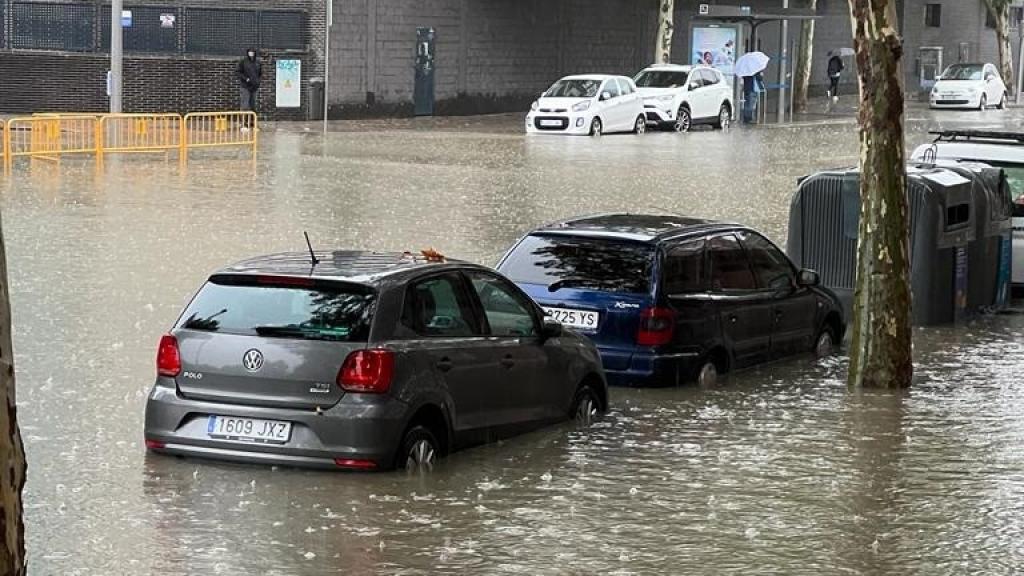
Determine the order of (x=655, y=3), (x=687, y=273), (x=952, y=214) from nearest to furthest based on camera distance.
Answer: (x=687, y=273), (x=952, y=214), (x=655, y=3)

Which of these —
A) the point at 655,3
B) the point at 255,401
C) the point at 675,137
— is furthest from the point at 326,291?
the point at 655,3

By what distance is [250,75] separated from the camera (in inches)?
1746

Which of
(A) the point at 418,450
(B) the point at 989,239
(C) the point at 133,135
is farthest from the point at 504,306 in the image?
(C) the point at 133,135

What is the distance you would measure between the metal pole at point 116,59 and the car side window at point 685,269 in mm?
25129

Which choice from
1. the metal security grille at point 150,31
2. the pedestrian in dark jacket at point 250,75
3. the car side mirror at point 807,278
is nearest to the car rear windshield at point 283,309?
the car side mirror at point 807,278

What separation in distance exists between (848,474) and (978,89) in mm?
53486

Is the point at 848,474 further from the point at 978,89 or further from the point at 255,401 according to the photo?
the point at 978,89

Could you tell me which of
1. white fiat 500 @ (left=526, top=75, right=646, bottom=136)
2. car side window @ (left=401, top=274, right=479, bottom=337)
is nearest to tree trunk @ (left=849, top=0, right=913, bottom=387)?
car side window @ (left=401, top=274, right=479, bottom=337)

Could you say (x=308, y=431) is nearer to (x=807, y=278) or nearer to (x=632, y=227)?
(x=632, y=227)

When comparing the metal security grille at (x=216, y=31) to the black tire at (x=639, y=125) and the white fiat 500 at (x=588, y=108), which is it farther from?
the black tire at (x=639, y=125)

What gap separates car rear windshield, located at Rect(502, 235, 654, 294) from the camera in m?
14.0

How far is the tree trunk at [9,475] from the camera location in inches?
193

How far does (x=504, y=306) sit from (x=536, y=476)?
135 centimetres

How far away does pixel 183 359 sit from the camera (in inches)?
419
